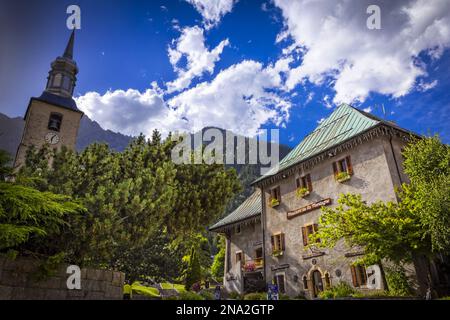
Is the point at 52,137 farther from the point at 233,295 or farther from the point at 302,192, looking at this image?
the point at 302,192

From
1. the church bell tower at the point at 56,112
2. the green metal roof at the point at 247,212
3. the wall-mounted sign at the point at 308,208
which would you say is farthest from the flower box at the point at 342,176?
the church bell tower at the point at 56,112

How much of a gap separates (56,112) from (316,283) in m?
32.7

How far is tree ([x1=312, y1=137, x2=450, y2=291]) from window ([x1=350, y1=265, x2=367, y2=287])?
271 cm

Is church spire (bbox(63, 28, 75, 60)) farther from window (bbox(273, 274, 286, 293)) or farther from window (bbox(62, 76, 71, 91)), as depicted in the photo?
window (bbox(273, 274, 286, 293))

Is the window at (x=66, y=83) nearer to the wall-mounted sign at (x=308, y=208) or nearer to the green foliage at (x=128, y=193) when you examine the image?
the green foliage at (x=128, y=193)

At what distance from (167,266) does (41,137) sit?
2257 centimetres

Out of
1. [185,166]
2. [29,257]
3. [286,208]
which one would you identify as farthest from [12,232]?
[286,208]

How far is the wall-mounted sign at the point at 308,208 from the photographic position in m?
20.1

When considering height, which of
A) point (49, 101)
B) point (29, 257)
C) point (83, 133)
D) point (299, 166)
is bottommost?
point (29, 257)

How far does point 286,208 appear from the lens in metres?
23.2

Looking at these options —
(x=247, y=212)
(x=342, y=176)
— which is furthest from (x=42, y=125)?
(x=342, y=176)

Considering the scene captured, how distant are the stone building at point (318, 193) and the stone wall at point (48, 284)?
39.2ft

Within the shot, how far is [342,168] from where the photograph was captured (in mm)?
20078
